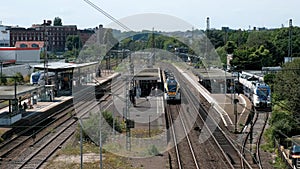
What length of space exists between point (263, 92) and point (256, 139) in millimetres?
5731

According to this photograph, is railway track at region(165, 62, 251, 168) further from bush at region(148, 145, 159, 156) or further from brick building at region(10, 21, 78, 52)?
brick building at region(10, 21, 78, 52)

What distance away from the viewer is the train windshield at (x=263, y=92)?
1929 cm

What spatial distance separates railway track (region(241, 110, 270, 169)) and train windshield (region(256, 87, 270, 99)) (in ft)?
2.38

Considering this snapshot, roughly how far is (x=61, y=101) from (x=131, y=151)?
1146 cm

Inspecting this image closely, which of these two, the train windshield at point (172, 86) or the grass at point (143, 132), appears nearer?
the grass at point (143, 132)

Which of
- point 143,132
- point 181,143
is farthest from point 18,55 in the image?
point 181,143

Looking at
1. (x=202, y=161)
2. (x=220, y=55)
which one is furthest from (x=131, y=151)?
(x=220, y=55)

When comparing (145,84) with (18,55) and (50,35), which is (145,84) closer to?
(18,55)

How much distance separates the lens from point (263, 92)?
63.4 ft

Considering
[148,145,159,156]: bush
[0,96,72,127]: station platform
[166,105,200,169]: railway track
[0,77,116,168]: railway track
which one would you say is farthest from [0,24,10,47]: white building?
[148,145,159,156]: bush

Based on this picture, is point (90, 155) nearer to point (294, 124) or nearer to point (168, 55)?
point (294, 124)

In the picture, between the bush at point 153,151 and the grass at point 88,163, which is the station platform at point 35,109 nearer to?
the grass at point 88,163

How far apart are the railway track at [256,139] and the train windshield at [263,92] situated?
28.6 inches

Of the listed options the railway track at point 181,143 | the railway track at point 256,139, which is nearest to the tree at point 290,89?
the railway track at point 256,139
